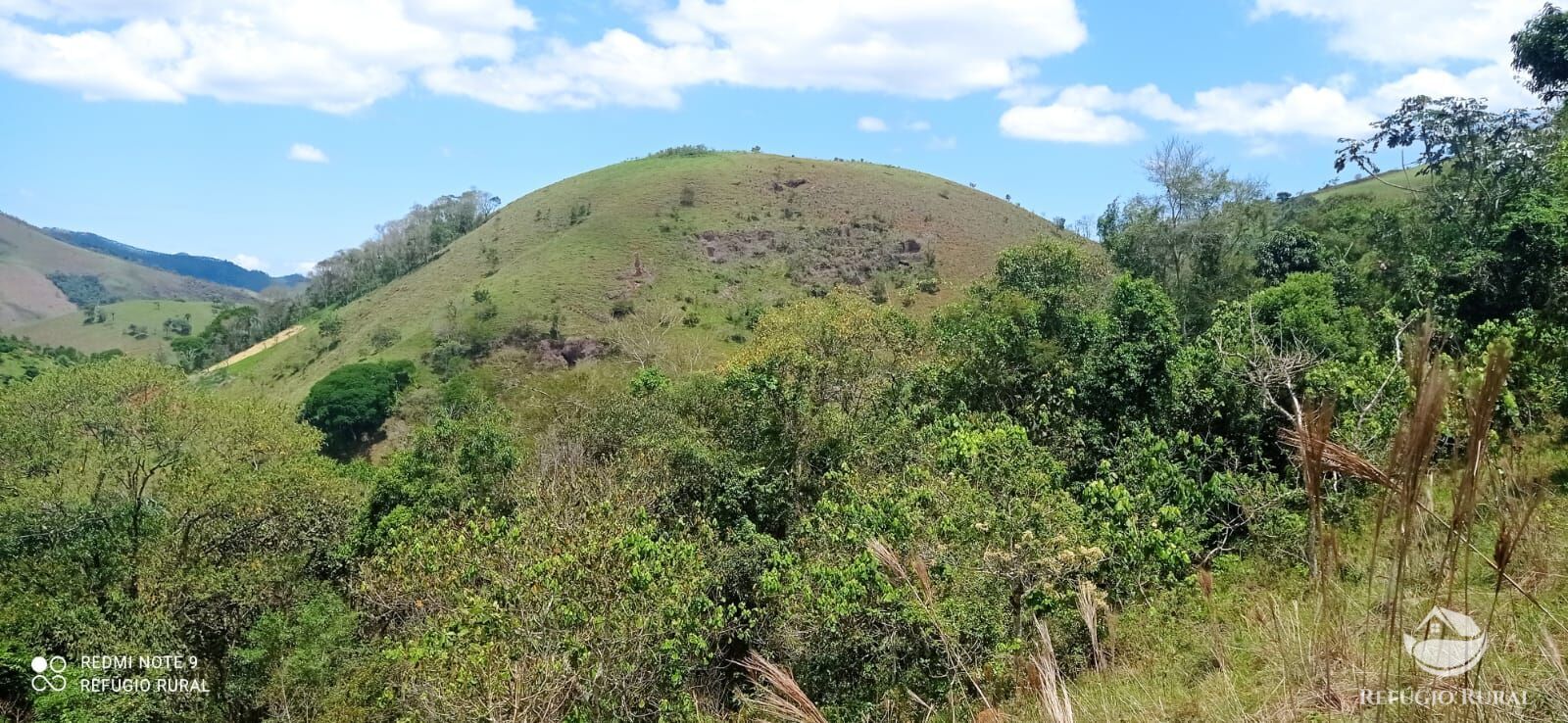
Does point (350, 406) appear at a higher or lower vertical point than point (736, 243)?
lower

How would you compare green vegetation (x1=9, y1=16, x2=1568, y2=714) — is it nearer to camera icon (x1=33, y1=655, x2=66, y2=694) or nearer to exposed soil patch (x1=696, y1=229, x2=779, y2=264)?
camera icon (x1=33, y1=655, x2=66, y2=694)

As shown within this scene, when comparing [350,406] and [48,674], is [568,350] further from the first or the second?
[48,674]

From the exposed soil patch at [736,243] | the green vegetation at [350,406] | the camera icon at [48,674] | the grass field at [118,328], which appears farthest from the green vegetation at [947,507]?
the grass field at [118,328]

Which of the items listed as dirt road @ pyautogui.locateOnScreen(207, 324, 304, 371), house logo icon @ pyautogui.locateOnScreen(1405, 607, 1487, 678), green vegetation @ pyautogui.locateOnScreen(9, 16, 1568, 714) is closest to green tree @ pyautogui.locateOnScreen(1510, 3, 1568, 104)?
green vegetation @ pyautogui.locateOnScreen(9, 16, 1568, 714)

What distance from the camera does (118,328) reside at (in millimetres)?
152000

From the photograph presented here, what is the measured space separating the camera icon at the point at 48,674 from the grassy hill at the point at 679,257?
37.3 m

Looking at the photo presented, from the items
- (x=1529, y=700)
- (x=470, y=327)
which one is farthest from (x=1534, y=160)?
(x=470, y=327)

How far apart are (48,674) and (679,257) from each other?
6507 cm

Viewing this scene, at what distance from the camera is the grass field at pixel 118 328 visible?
140m

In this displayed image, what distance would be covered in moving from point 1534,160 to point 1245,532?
20010 millimetres

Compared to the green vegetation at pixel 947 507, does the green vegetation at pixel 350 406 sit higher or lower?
lower

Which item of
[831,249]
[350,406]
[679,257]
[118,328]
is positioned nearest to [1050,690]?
[350,406]

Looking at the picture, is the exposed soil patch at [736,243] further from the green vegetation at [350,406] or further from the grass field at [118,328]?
the grass field at [118,328]

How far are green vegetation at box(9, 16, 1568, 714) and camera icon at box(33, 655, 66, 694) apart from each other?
1.68ft
